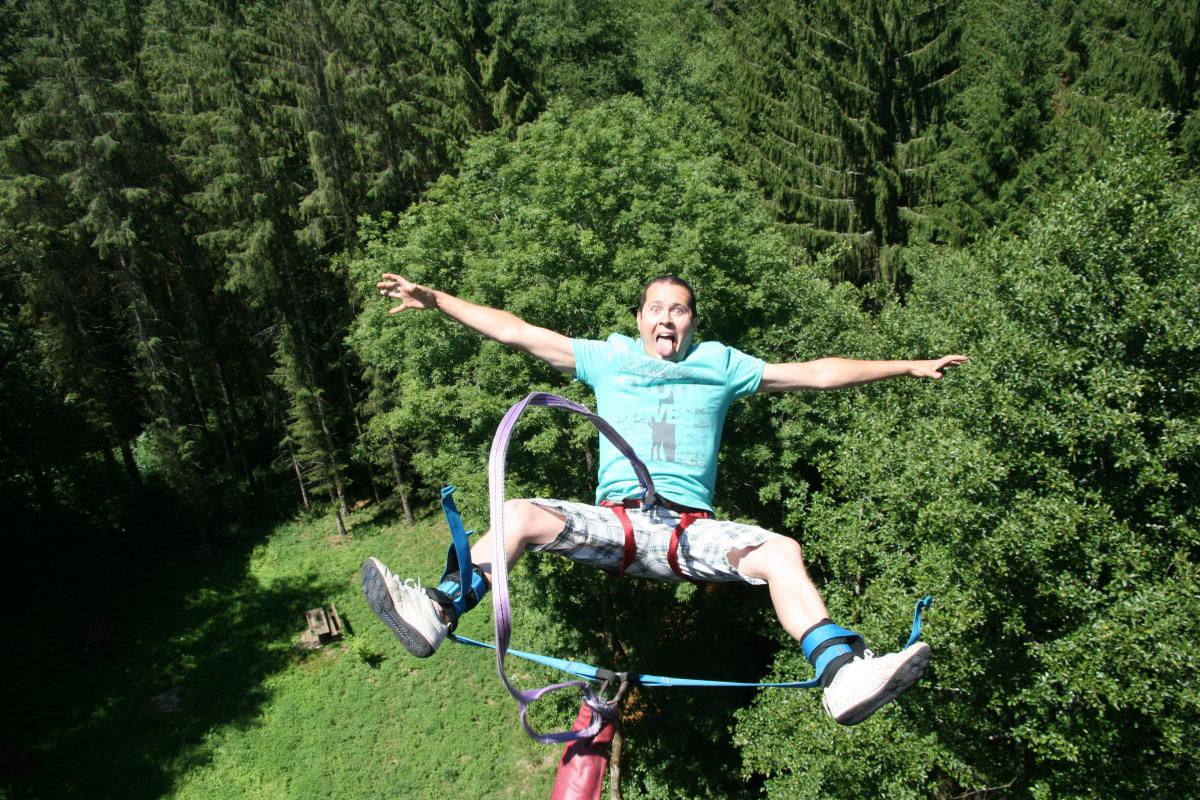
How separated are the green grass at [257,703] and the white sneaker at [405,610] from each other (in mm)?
11783

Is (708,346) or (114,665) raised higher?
(708,346)

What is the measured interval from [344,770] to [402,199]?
535 inches

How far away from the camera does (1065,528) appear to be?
6348 millimetres

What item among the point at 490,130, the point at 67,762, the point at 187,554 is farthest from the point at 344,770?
the point at 490,130

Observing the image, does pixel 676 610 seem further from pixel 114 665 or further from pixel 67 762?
pixel 114 665

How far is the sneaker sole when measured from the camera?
2.34 metres

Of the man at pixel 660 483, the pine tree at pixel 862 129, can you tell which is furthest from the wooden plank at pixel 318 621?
the man at pixel 660 483

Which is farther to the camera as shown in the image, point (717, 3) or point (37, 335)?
point (717, 3)

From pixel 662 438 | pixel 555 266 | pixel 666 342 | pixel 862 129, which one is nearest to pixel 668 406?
pixel 662 438

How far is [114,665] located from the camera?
17.2 m

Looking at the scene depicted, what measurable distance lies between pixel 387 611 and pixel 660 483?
50.5 inches

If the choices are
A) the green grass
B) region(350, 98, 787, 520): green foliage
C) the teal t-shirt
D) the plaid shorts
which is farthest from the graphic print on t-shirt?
the green grass

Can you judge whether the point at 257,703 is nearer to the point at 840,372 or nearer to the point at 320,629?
the point at 320,629

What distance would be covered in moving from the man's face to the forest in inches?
199
